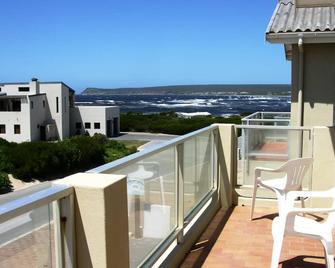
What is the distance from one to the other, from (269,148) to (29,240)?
5.28 metres

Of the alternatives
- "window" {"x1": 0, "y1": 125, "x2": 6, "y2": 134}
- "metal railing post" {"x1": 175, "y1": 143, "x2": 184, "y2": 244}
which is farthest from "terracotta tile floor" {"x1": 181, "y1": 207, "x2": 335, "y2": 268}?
"window" {"x1": 0, "y1": 125, "x2": 6, "y2": 134}

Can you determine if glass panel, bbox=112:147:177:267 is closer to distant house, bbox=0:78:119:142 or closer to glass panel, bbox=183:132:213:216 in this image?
glass panel, bbox=183:132:213:216

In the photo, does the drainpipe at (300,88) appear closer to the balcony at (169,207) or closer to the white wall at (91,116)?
the balcony at (169,207)

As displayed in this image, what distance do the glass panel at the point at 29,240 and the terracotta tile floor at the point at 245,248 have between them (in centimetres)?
238

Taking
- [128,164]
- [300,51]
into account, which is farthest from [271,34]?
[128,164]

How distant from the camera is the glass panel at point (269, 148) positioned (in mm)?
6750

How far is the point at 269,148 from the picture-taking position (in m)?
6.85

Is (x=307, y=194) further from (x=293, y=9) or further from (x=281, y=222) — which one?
(x=293, y=9)

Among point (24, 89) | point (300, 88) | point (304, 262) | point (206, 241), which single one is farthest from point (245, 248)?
point (24, 89)

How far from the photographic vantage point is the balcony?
218cm

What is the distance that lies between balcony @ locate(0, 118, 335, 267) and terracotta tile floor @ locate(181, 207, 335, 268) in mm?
10

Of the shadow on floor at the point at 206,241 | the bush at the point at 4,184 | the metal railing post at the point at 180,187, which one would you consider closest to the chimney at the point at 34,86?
the bush at the point at 4,184

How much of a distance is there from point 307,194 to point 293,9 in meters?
5.19

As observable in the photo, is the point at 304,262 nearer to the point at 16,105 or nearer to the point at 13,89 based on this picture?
the point at 16,105
